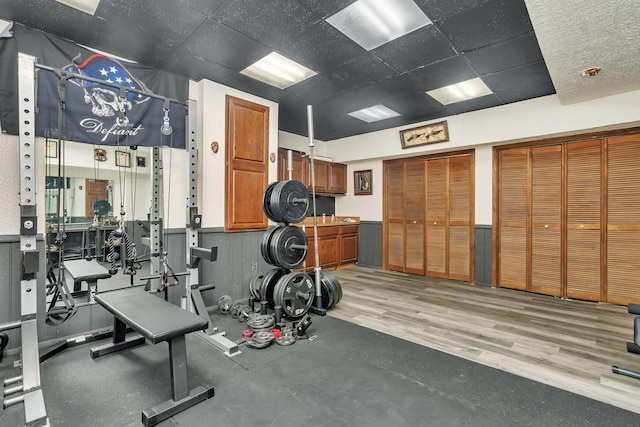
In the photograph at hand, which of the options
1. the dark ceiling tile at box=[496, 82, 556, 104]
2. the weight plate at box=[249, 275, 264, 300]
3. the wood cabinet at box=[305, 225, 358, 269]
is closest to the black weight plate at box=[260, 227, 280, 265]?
the weight plate at box=[249, 275, 264, 300]

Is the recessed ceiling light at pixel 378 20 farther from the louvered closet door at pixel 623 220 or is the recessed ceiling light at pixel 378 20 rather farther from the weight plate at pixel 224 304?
the louvered closet door at pixel 623 220

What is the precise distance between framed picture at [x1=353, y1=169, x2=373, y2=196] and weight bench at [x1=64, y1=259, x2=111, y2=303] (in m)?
5.00

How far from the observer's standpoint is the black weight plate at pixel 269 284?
3.42 metres

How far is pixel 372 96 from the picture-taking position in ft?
13.9

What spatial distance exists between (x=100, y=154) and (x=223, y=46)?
65.6 inches

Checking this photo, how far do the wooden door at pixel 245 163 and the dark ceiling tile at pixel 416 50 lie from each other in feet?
6.03

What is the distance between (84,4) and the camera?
2385 millimetres

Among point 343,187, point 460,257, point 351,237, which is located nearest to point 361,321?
point 460,257

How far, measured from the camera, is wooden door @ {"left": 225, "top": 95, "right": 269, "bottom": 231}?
12.8 ft

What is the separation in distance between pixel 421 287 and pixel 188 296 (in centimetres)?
352

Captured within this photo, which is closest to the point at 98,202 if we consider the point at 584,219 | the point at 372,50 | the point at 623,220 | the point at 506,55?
the point at 372,50

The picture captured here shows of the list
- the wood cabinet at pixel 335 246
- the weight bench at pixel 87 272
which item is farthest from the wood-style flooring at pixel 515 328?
the weight bench at pixel 87 272

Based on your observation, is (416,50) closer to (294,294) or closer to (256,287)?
(294,294)

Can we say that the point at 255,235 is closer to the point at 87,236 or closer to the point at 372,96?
the point at 87,236
